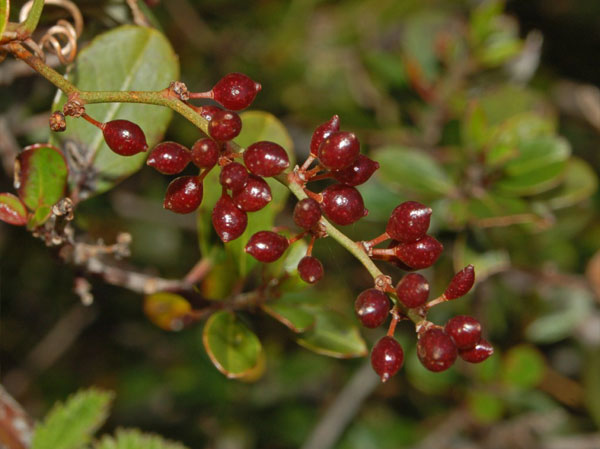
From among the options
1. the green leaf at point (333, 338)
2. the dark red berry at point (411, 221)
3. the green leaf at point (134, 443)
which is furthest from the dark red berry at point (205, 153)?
the green leaf at point (134, 443)

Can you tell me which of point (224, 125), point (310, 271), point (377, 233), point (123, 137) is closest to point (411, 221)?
point (310, 271)

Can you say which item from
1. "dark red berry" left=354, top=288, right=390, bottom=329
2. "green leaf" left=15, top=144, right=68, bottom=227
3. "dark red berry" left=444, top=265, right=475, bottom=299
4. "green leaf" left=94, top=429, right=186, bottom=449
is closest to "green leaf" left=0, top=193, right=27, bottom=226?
"green leaf" left=15, top=144, right=68, bottom=227

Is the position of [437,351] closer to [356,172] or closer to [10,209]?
[356,172]

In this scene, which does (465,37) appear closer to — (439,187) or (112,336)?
(439,187)

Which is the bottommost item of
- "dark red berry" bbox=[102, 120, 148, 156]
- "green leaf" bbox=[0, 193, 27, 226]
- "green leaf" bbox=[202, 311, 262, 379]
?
"green leaf" bbox=[0, 193, 27, 226]

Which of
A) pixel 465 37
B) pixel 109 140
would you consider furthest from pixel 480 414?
pixel 109 140

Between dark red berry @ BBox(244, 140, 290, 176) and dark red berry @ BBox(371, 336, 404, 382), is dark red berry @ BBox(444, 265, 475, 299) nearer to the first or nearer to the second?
dark red berry @ BBox(371, 336, 404, 382)
